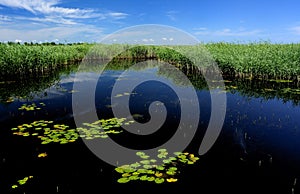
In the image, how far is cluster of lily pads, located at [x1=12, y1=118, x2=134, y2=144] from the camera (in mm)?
6946

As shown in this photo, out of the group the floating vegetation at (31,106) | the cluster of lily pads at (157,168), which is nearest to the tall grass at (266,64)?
the cluster of lily pads at (157,168)

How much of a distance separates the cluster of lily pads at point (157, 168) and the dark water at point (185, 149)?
14cm

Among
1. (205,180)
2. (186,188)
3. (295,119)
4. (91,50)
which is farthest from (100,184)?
(91,50)

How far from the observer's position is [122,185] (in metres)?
4.79

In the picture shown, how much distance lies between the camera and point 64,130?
7.59 m

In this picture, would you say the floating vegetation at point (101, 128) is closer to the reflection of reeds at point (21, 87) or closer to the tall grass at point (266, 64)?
the reflection of reeds at point (21, 87)

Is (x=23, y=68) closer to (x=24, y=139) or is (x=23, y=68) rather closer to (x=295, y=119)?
(x=24, y=139)

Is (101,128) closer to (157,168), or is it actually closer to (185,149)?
(185,149)

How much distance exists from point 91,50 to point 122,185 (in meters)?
36.9

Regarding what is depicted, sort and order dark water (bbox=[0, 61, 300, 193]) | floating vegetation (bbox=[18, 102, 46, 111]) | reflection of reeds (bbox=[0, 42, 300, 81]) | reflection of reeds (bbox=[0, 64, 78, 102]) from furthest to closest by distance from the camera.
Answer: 1. reflection of reeds (bbox=[0, 42, 300, 81])
2. reflection of reeds (bbox=[0, 64, 78, 102])
3. floating vegetation (bbox=[18, 102, 46, 111])
4. dark water (bbox=[0, 61, 300, 193])

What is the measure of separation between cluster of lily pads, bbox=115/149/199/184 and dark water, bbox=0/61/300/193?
0.46 feet

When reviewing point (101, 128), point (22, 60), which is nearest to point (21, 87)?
point (22, 60)

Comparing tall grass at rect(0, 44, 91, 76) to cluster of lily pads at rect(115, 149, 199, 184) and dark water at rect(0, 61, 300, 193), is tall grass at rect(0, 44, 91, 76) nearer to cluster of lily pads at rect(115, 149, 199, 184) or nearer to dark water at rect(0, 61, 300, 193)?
dark water at rect(0, 61, 300, 193)

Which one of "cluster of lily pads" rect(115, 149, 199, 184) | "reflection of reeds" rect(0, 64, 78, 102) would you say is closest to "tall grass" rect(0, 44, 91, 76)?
"reflection of reeds" rect(0, 64, 78, 102)
